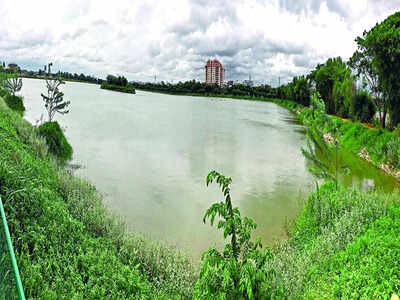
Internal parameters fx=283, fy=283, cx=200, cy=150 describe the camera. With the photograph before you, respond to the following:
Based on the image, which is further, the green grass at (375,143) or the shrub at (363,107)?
the shrub at (363,107)

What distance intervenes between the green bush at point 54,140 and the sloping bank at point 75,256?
275 inches

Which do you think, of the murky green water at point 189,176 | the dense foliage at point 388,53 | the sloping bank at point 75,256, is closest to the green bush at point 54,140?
the murky green water at point 189,176

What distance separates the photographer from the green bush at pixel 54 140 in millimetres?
12812

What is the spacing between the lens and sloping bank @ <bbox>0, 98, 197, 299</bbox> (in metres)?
3.65

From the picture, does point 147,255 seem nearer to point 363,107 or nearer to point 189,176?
point 189,176

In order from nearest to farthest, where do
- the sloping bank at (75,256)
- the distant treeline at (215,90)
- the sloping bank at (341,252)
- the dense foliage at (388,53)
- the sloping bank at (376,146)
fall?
the sloping bank at (75,256) → the sloping bank at (341,252) → the sloping bank at (376,146) → the dense foliage at (388,53) → the distant treeline at (215,90)

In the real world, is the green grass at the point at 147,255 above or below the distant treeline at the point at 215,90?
below

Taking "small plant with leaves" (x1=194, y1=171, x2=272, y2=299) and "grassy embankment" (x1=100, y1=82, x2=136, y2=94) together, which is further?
"grassy embankment" (x1=100, y1=82, x2=136, y2=94)

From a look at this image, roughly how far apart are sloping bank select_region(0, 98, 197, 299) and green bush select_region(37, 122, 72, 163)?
22.9 feet

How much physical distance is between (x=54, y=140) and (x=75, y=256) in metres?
10.5

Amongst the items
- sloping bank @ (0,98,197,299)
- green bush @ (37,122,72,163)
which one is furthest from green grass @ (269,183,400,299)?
green bush @ (37,122,72,163)

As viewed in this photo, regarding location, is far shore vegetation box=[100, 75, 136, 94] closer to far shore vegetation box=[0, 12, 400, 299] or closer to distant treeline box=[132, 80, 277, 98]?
distant treeline box=[132, 80, 277, 98]

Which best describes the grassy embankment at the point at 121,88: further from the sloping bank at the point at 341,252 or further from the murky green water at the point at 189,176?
the sloping bank at the point at 341,252

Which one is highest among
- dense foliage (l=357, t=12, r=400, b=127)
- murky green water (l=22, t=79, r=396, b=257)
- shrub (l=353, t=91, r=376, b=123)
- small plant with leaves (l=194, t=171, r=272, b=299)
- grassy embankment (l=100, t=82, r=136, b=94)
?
grassy embankment (l=100, t=82, r=136, b=94)
